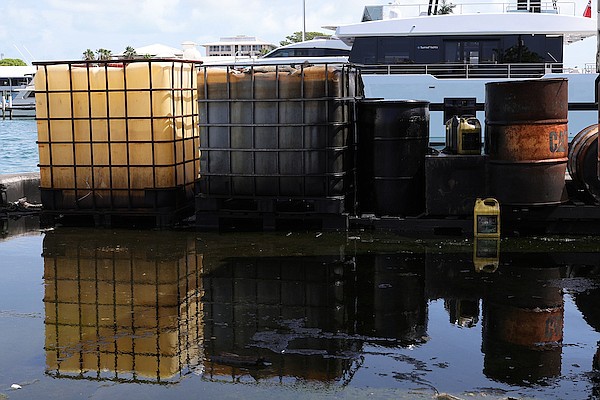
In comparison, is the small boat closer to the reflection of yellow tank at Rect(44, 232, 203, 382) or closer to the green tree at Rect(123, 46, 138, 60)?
the green tree at Rect(123, 46, 138, 60)

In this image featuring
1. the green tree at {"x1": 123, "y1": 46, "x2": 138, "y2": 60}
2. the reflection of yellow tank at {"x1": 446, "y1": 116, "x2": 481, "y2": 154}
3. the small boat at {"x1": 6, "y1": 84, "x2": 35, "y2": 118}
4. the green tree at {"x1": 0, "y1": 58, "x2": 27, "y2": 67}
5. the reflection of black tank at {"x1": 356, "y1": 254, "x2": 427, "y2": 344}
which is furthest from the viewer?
the green tree at {"x1": 0, "y1": 58, "x2": 27, "y2": 67}

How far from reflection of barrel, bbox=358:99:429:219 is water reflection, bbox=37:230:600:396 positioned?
116 cm

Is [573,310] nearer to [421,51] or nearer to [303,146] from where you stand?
[303,146]

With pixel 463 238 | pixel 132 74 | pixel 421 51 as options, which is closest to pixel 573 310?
pixel 463 238

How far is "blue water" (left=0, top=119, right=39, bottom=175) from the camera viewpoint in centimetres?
2866

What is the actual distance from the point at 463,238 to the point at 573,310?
120 inches

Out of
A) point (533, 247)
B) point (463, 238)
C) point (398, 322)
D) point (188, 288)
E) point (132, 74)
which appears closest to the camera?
point (398, 322)

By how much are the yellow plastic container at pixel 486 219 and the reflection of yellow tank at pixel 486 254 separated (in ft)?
0.39

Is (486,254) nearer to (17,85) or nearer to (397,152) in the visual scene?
(397,152)

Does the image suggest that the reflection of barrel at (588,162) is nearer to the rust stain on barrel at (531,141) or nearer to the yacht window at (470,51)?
the rust stain on barrel at (531,141)

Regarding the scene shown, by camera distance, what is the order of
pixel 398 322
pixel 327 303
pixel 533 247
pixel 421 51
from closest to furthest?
pixel 398 322 → pixel 327 303 → pixel 533 247 → pixel 421 51

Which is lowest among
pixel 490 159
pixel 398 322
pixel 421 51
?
pixel 398 322

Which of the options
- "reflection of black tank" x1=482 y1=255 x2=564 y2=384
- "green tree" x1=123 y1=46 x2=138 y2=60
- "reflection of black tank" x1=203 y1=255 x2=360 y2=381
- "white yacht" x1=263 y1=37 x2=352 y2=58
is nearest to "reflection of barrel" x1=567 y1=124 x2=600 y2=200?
"reflection of black tank" x1=482 y1=255 x2=564 y2=384

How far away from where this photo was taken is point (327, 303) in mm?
6402
